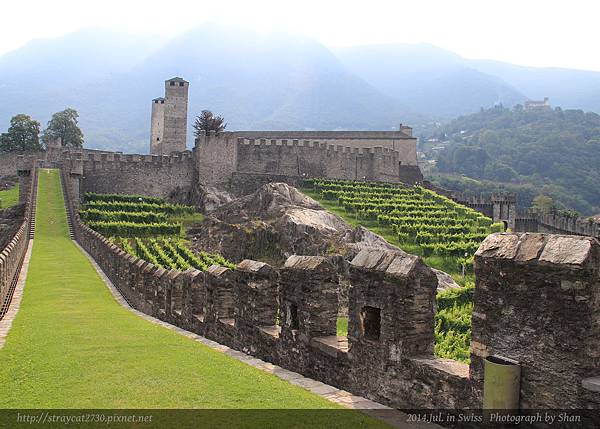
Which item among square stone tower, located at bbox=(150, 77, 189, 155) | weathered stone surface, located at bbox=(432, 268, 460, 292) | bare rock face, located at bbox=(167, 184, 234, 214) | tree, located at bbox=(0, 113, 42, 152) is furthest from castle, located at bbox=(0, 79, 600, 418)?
tree, located at bbox=(0, 113, 42, 152)

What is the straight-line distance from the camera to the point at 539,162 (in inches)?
6265

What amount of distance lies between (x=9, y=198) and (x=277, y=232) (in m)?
26.1

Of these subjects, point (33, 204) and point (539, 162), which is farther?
point (539, 162)

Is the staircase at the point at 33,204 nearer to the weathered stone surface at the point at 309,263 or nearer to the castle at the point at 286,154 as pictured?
the castle at the point at 286,154

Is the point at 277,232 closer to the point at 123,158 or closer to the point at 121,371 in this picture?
the point at 123,158

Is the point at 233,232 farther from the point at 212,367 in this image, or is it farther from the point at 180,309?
the point at 212,367

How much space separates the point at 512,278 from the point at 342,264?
26.7 metres

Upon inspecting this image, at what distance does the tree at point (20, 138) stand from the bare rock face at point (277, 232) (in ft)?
157

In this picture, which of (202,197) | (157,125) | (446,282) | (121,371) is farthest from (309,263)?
(157,125)

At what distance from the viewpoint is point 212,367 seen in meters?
10.1

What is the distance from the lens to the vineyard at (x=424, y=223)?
2947 centimetres

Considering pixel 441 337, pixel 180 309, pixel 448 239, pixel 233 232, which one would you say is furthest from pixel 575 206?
pixel 180 309

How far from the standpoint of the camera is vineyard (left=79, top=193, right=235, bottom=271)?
35.1 m

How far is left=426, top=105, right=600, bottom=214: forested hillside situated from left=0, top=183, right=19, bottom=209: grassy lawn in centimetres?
9910
